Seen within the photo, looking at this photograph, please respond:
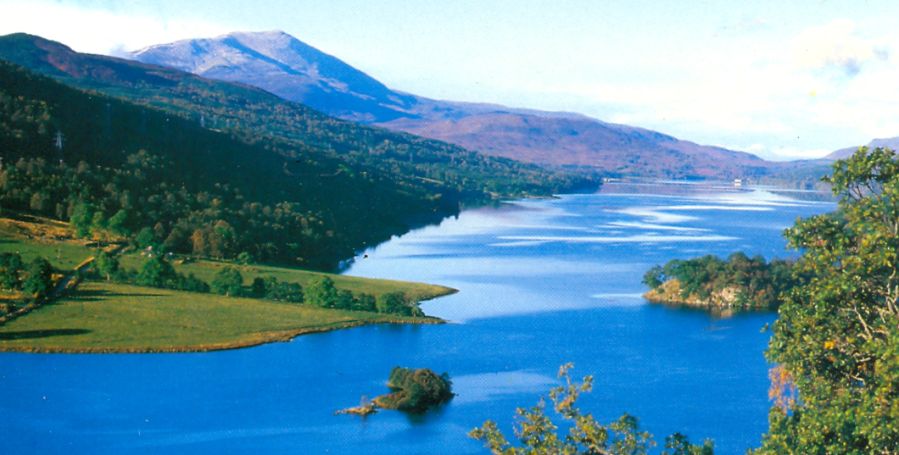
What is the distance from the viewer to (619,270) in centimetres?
9056

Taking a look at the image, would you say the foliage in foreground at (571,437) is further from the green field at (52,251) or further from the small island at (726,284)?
the small island at (726,284)

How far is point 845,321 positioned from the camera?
53.4 ft

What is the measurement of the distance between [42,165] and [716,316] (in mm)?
59595

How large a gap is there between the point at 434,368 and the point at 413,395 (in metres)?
7.03

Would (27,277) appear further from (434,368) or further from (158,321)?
(434,368)

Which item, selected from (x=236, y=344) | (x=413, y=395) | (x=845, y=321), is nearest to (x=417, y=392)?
(x=413, y=395)

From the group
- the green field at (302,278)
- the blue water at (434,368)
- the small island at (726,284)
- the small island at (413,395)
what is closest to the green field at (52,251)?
the green field at (302,278)

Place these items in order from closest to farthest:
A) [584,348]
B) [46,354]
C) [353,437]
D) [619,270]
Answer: [353,437] → [46,354] → [584,348] → [619,270]

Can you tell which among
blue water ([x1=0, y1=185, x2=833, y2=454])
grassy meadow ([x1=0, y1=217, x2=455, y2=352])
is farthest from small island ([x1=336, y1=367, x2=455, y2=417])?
grassy meadow ([x1=0, y1=217, x2=455, y2=352])

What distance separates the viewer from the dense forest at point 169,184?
8000 cm

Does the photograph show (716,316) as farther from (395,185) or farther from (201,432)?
(395,185)

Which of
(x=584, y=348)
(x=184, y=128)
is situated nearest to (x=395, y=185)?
(x=184, y=128)

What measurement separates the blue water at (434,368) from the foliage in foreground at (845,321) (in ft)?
76.0

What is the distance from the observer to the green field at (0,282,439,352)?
173ft
